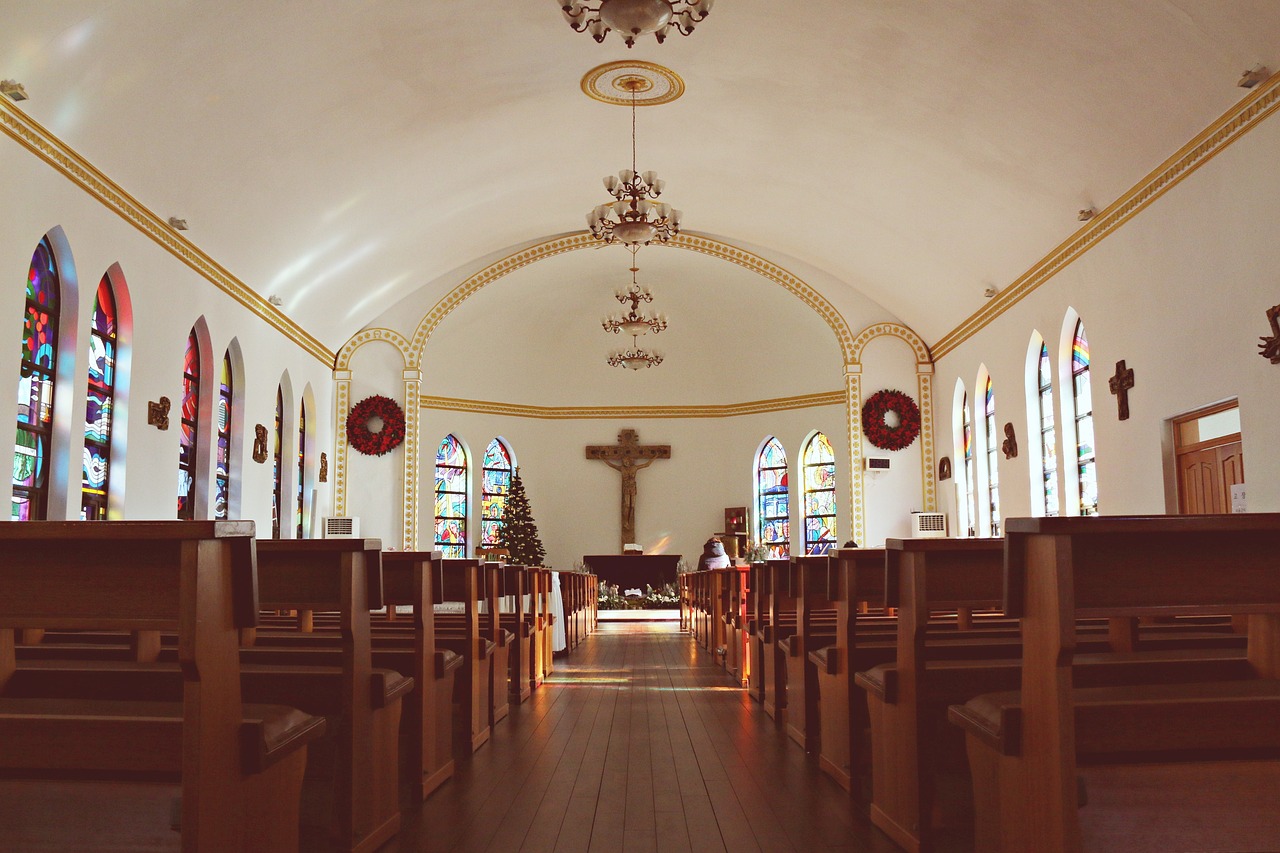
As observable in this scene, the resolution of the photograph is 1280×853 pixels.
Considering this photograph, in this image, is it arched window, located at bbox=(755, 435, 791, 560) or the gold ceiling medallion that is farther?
arched window, located at bbox=(755, 435, 791, 560)

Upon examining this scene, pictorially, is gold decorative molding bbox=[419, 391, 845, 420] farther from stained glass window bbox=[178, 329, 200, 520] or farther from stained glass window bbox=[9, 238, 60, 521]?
stained glass window bbox=[9, 238, 60, 521]

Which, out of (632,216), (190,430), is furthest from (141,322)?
(632,216)

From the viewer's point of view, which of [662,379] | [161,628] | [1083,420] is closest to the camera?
[161,628]

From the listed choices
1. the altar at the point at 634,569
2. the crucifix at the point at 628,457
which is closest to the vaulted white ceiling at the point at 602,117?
the crucifix at the point at 628,457

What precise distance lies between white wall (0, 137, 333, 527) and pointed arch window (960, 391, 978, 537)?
29.0 feet

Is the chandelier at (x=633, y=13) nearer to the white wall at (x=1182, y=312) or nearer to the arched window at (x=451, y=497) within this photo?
the white wall at (x=1182, y=312)

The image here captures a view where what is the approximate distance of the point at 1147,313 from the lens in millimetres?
8625

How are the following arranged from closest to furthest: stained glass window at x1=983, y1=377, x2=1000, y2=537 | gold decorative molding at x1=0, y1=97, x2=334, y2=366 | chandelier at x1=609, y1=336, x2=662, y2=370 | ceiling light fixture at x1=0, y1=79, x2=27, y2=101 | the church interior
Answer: the church interior
ceiling light fixture at x1=0, y1=79, x2=27, y2=101
gold decorative molding at x1=0, y1=97, x2=334, y2=366
stained glass window at x1=983, y1=377, x2=1000, y2=537
chandelier at x1=609, y1=336, x2=662, y2=370

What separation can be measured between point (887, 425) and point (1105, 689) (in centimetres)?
1293

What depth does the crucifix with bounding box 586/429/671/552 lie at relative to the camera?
1773 cm

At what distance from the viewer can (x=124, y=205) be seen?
27.6ft

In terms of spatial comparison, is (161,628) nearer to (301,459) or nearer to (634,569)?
(301,459)

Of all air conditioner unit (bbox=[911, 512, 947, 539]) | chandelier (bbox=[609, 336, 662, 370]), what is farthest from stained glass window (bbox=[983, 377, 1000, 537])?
chandelier (bbox=[609, 336, 662, 370])

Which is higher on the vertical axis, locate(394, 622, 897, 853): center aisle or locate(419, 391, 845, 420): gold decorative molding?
locate(419, 391, 845, 420): gold decorative molding
